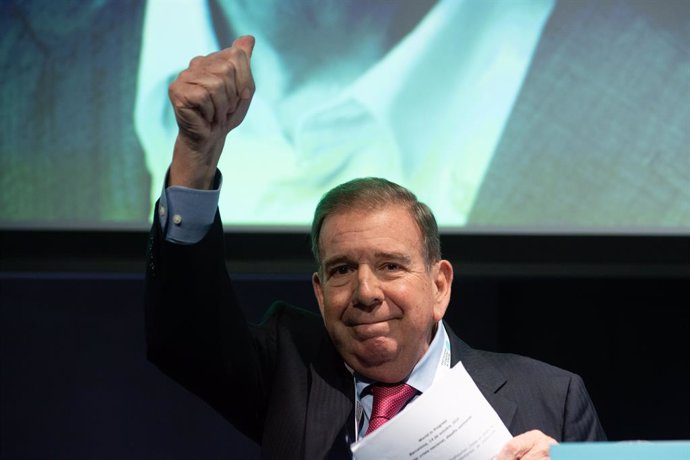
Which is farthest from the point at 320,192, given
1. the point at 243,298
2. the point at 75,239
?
the point at 75,239

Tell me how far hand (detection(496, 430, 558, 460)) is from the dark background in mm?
1193

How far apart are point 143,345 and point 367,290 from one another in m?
1.24

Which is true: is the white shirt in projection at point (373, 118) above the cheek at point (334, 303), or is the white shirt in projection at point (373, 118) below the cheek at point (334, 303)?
above

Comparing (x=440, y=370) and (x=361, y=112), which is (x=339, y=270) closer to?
(x=440, y=370)

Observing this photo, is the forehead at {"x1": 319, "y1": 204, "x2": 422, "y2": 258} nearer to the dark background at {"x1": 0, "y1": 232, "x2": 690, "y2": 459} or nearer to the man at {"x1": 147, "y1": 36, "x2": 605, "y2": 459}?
the man at {"x1": 147, "y1": 36, "x2": 605, "y2": 459}

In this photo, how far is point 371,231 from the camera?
1.78m

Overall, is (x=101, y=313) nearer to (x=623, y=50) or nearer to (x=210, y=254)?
(x=210, y=254)

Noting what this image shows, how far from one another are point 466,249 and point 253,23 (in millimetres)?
845

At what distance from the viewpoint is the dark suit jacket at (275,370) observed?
1.63 metres

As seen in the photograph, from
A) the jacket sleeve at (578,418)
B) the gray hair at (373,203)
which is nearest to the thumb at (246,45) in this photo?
the gray hair at (373,203)

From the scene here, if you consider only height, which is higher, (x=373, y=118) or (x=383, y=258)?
(x=373, y=118)

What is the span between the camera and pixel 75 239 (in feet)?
8.86

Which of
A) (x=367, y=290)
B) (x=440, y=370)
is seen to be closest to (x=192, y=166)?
(x=367, y=290)

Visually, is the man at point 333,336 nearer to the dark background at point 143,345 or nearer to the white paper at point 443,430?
the white paper at point 443,430
